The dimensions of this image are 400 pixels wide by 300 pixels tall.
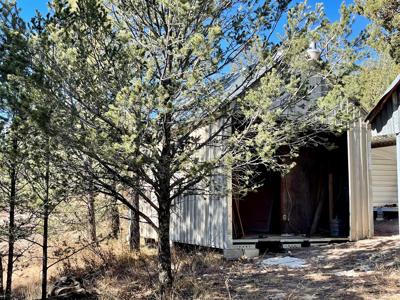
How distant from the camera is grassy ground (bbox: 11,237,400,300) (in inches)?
221

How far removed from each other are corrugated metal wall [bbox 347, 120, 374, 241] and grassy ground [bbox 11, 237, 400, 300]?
15.8 inches

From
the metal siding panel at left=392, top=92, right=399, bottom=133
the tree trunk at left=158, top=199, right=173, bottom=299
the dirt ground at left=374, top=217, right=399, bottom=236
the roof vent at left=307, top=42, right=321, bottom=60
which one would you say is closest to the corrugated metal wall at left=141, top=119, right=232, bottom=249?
the tree trunk at left=158, top=199, right=173, bottom=299

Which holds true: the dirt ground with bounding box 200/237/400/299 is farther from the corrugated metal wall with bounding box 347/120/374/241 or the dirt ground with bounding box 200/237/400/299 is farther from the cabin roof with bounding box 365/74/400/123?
the cabin roof with bounding box 365/74/400/123

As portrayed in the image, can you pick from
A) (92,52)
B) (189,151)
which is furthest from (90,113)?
(189,151)

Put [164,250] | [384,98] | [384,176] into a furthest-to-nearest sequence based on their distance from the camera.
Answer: [384,176], [384,98], [164,250]

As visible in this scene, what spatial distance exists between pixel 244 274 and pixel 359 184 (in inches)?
160

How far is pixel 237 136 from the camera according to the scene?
4953 millimetres

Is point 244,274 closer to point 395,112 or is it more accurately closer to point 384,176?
point 395,112

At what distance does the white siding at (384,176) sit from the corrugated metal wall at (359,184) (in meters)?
5.44

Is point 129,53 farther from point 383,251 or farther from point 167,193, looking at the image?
point 383,251

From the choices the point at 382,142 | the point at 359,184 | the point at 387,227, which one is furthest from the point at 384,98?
the point at 382,142

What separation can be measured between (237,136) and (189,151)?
0.59 meters

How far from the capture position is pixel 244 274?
7.03m

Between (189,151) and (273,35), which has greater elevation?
(273,35)
